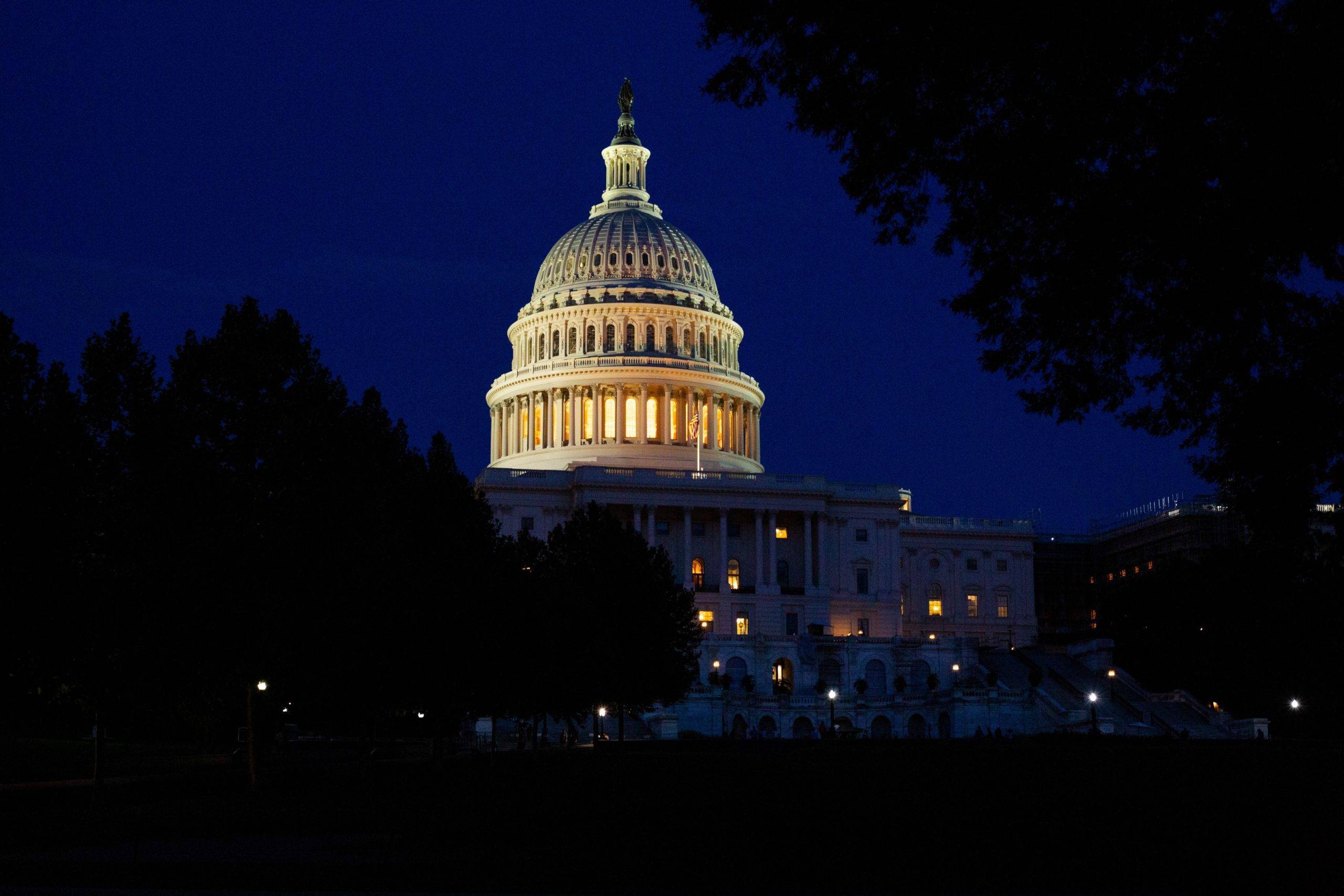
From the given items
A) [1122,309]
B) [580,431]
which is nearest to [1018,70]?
[1122,309]

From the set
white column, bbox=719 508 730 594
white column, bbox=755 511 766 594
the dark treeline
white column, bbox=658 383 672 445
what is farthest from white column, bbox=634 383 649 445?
the dark treeline

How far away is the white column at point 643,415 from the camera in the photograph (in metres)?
152

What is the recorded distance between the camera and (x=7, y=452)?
39969 mm

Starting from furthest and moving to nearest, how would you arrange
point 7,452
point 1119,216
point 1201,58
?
point 7,452 → point 1119,216 → point 1201,58

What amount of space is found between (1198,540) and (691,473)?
5066 centimetres

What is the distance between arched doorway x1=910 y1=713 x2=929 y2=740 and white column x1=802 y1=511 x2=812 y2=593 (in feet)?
117

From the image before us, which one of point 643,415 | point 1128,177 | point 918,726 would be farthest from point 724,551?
point 1128,177

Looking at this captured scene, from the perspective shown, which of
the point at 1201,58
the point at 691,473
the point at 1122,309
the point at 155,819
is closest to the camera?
the point at 1201,58

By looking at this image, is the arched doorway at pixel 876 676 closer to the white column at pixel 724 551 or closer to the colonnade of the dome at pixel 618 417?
the white column at pixel 724 551

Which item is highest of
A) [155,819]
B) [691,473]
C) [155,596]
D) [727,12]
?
[691,473]

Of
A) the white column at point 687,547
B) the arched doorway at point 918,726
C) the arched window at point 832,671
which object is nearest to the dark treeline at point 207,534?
the arched doorway at point 918,726

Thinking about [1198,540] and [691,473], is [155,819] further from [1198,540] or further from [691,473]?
[1198,540]

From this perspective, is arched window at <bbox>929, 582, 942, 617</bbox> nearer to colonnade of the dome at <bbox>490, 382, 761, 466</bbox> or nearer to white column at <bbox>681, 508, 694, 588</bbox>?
colonnade of the dome at <bbox>490, 382, 761, 466</bbox>

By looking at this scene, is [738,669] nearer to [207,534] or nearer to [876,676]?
[876,676]
